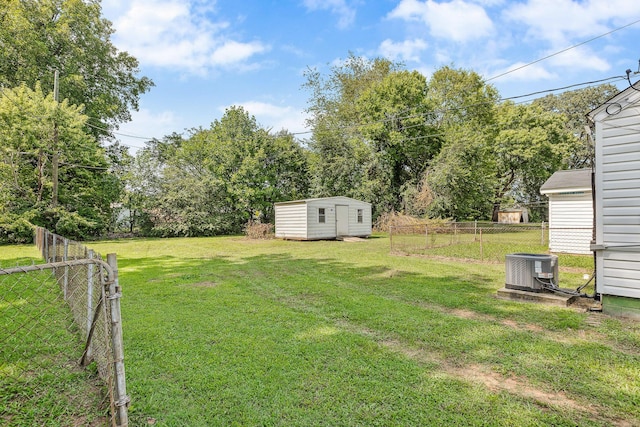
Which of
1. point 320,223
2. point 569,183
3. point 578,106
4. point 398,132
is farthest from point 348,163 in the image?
point 578,106

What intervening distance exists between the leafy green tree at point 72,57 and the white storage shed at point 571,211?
24633 mm

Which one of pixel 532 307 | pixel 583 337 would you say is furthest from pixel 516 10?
pixel 583 337

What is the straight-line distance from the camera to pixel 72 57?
20125 mm

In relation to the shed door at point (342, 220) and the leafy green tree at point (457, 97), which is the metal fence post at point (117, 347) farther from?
the leafy green tree at point (457, 97)

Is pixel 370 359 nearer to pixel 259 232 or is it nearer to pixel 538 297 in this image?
pixel 538 297

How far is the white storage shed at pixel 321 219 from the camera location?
1605cm

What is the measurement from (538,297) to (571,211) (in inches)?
292

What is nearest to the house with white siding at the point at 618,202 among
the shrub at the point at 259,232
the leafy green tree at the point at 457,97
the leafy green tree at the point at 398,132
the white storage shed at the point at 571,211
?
the white storage shed at the point at 571,211

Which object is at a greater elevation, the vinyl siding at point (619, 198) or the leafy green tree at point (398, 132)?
the leafy green tree at point (398, 132)

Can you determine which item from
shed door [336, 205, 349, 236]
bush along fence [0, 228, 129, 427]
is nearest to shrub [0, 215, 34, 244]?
bush along fence [0, 228, 129, 427]

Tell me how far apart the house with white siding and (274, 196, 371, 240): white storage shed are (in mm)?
12217

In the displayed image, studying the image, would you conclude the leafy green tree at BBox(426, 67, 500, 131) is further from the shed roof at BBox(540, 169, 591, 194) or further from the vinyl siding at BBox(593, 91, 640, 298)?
the vinyl siding at BBox(593, 91, 640, 298)

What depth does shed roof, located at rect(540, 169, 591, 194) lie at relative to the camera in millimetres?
10085

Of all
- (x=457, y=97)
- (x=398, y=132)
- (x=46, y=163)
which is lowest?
(x=46, y=163)
